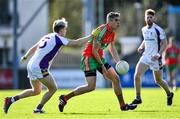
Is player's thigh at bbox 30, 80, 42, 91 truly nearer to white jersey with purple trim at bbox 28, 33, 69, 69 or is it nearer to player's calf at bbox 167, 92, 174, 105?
white jersey with purple trim at bbox 28, 33, 69, 69

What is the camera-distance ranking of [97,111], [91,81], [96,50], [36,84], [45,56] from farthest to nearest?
[97,111] → [91,81] → [36,84] → [96,50] → [45,56]

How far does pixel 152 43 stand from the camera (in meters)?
18.8

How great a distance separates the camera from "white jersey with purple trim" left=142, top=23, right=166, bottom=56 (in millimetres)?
18688

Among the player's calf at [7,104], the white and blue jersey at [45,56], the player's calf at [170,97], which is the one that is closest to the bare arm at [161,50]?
the player's calf at [170,97]

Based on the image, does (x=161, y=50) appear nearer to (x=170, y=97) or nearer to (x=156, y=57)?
(x=156, y=57)

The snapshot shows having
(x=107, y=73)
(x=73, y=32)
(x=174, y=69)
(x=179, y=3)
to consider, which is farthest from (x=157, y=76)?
(x=73, y=32)

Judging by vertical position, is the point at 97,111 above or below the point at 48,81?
below

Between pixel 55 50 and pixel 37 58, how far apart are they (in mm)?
437

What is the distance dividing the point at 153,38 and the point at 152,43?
0.13m

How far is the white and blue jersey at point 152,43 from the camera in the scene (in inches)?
736

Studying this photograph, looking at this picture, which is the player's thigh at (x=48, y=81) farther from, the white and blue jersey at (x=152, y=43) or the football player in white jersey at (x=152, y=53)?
the white and blue jersey at (x=152, y=43)

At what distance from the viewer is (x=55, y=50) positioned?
16484 mm

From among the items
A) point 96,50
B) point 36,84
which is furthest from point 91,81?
point 36,84

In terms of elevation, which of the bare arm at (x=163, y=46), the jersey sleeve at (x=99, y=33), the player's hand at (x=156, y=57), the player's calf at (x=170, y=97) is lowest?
the player's calf at (x=170, y=97)
